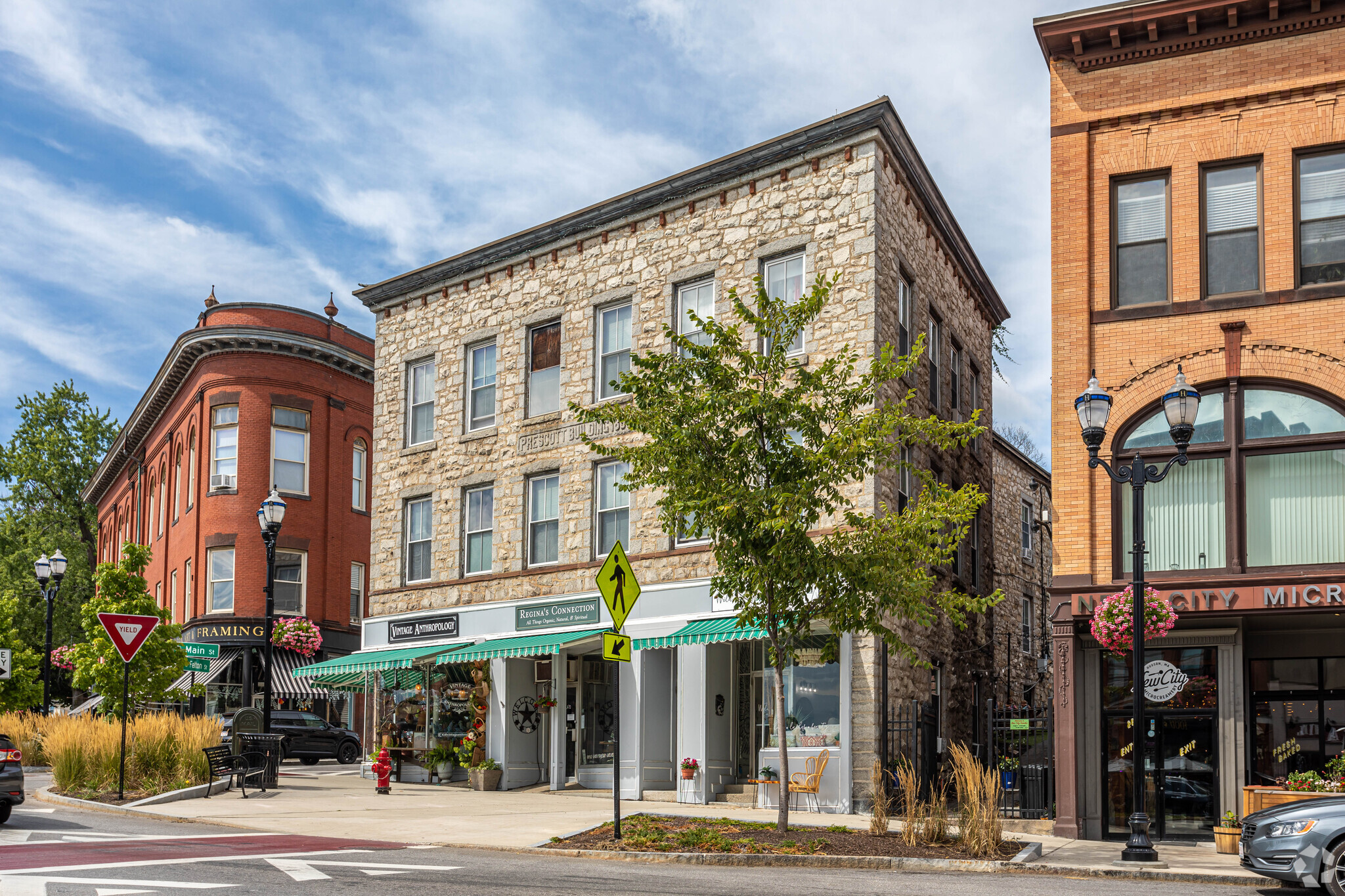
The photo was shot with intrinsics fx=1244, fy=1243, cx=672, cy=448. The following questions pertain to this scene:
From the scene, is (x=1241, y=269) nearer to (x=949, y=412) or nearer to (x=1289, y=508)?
(x=1289, y=508)

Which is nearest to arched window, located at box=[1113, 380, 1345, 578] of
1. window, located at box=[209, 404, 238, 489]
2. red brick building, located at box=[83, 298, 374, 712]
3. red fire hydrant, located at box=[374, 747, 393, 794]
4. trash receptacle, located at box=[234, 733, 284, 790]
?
red fire hydrant, located at box=[374, 747, 393, 794]

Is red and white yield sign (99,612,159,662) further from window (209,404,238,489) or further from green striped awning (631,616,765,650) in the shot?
window (209,404,238,489)

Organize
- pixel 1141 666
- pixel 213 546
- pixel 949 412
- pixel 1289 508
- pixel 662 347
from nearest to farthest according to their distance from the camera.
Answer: pixel 1141 666
pixel 1289 508
pixel 662 347
pixel 949 412
pixel 213 546

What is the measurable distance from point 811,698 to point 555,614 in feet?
20.8

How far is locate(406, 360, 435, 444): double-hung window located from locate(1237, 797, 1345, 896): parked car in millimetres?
20718

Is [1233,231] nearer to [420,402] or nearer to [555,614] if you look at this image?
[555,614]

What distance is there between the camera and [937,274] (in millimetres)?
25375

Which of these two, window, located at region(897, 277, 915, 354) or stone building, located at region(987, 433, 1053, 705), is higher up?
window, located at region(897, 277, 915, 354)

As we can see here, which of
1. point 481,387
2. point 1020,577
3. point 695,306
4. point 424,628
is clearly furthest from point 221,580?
point 1020,577

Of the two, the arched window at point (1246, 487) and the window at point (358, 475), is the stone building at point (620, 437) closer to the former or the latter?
the arched window at point (1246, 487)

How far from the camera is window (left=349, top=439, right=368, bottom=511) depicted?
41.9m

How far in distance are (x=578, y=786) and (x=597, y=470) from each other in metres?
6.25

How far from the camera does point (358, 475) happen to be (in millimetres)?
42469

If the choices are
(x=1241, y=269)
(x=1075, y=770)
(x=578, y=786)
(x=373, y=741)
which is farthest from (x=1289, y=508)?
(x=373, y=741)
